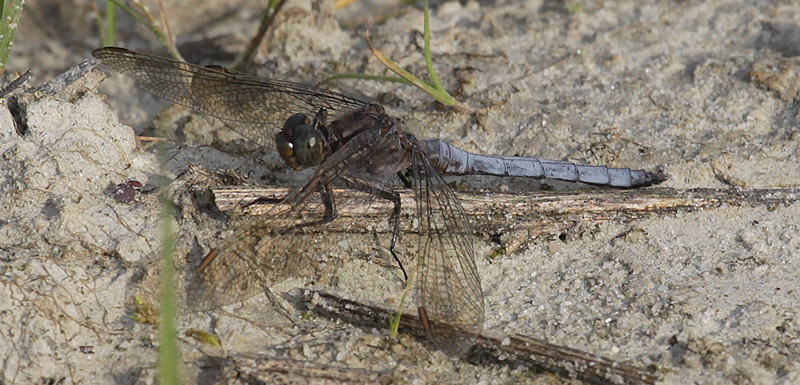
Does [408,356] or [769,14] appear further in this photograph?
[769,14]

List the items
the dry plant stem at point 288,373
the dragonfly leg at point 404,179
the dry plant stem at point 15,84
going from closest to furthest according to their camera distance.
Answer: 1. the dry plant stem at point 288,373
2. the dry plant stem at point 15,84
3. the dragonfly leg at point 404,179

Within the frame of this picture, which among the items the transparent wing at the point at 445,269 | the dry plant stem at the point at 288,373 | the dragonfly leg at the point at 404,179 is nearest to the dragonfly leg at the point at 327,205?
the transparent wing at the point at 445,269

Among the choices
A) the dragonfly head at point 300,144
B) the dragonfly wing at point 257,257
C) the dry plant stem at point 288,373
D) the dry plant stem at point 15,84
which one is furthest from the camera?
the dragonfly head at point 300,144

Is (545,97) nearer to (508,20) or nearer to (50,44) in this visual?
(508,20)

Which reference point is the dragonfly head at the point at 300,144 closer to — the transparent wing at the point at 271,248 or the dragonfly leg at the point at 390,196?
the transparent wing at the point at 271,248

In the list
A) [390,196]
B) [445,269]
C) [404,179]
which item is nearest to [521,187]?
[404,179]

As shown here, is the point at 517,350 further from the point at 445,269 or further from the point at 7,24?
the point at 7,24

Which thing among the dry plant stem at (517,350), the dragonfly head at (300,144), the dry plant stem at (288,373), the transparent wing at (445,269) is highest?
the dragonfly head at (300,144)

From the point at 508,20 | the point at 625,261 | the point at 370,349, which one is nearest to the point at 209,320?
the point at 370,349
